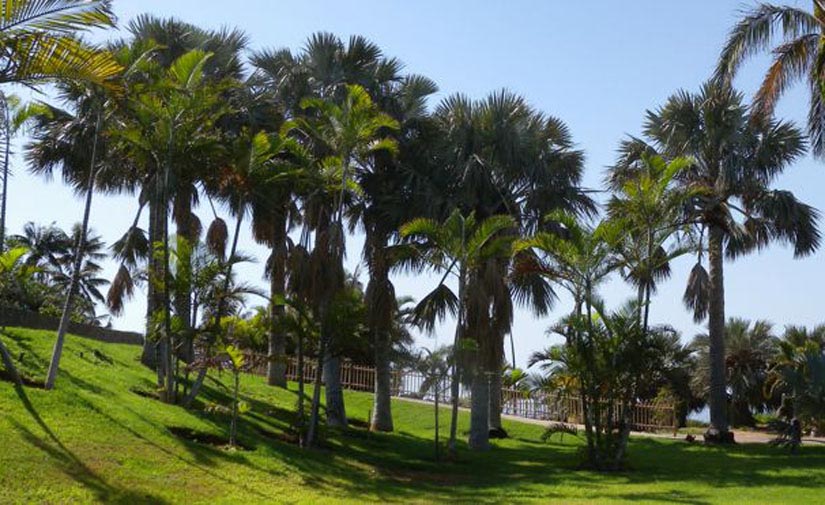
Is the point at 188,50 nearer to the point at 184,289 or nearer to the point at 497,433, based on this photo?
the point at 184,289

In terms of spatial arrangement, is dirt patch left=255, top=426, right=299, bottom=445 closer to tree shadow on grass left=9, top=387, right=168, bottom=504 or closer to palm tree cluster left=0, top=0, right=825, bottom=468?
palm tree cluster left=0, top=0, right=825, bottom=468

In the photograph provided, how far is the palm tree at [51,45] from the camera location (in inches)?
376

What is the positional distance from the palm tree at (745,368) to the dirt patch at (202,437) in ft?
72.2

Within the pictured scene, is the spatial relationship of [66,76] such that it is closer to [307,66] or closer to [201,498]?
[201,498]

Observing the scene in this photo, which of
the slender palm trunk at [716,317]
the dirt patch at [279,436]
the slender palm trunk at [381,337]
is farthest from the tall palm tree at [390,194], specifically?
the slender palm trunk at [716,317]

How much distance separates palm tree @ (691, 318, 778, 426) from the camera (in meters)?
34.3

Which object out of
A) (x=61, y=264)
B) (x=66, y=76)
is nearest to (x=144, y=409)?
(x=66, y=76)

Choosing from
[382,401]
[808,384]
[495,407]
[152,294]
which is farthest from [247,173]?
[808,384]

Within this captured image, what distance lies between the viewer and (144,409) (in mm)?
17062

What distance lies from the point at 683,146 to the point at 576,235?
8627 millimetres

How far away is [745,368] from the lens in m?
34.5

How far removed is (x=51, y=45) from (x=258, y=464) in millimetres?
8391

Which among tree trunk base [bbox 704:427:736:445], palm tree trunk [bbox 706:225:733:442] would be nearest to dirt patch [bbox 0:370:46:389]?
tree trunk base [bbox 704:427:736:445]

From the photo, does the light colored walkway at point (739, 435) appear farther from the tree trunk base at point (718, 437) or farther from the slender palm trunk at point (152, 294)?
the slender palm trunk at point (152, 294)
